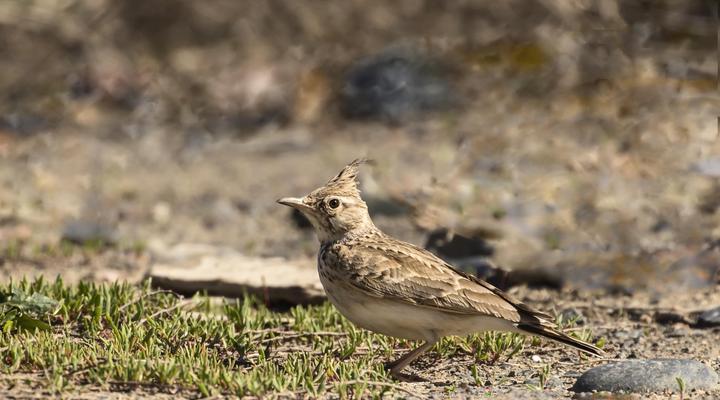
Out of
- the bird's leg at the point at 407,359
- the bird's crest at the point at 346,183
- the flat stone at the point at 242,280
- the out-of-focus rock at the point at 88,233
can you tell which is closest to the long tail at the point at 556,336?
the bird's leg at the point at 407,359

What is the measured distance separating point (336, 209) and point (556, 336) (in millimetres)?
1519

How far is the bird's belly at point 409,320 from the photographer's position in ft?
17.7

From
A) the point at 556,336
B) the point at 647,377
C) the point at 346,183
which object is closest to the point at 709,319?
the point at 647,377

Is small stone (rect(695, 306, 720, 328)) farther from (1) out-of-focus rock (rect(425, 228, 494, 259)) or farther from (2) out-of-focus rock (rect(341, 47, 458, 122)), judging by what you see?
(2) out-of-focus rock (rect(341, 47, 458, 122))

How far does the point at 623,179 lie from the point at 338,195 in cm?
554

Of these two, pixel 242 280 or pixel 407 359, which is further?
pixel 242 280

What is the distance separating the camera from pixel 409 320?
5402 millimetres

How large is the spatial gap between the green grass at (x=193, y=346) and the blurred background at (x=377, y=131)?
46.2 inches

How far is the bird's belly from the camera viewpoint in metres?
5.39

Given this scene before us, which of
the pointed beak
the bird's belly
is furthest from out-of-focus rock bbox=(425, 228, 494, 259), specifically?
the bird's belly

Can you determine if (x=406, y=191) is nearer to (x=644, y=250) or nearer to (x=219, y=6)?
(x=644, y=250)

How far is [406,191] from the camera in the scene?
1031 centimetres

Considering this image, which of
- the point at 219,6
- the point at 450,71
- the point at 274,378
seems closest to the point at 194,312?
the point at 274,378

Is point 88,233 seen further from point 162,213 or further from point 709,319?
point 709,319
